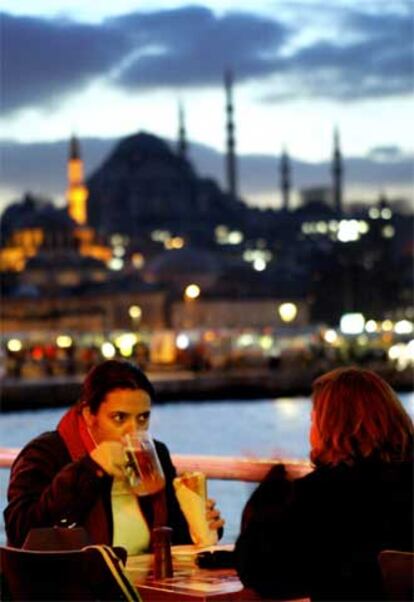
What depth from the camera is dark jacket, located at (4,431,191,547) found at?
2.74 metres

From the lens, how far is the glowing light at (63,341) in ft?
173

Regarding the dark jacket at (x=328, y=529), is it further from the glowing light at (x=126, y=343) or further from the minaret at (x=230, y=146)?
the minaret at (x=230, y=146)

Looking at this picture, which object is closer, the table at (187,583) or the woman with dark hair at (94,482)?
the table at (187,583)

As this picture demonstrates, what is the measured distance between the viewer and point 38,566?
235 cm

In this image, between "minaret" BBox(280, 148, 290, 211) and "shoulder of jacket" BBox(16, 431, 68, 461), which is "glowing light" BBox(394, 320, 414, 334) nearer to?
"minaret" BBox(280, 148, 290, 211)

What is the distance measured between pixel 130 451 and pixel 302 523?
0.25 metres

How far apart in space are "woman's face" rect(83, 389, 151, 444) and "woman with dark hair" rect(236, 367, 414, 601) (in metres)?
0.43

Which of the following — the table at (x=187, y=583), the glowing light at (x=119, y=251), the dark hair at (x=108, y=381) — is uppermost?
the glowing light at (x=119, y=251)

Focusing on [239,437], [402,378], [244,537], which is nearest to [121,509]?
[244,537]

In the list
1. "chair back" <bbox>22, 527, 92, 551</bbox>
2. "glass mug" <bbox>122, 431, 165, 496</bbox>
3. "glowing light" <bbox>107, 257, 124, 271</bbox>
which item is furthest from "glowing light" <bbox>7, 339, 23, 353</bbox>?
"glass mug" <bbox>122, 431, 165, 496</bbox>

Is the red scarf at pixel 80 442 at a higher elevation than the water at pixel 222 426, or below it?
higher

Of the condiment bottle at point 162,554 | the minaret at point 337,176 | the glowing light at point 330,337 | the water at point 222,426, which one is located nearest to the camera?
the condiment bottle at point 162,554

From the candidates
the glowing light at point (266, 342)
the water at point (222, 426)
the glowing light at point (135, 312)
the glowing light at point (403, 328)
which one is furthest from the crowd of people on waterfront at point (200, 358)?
the glowing light at point (135, 312)

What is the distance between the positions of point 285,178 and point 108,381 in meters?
88.8
